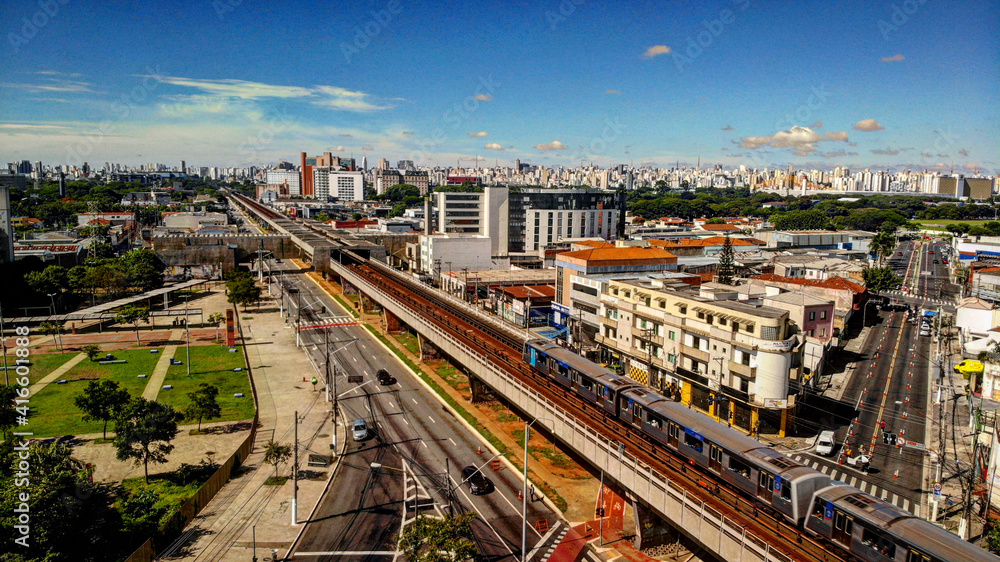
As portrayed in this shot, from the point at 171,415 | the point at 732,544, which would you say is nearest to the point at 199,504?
the point at 171,415

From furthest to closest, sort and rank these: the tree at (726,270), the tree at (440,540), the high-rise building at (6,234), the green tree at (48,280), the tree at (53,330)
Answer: the tree at (726,270)
the green tree at (48,280)
the high-rise building at (6,234)
the tree at (53,330)
the tree at (440,540)

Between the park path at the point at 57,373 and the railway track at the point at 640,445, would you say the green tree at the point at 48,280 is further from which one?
the railway track at the point at 640,445

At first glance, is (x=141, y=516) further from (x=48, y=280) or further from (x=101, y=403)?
(x=48, y=280)

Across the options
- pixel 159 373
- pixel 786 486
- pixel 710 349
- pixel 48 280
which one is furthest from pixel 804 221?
pixel 48 280

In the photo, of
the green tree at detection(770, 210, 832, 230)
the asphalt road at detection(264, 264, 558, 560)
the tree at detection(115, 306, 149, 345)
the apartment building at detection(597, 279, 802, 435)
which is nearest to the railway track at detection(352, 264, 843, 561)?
A: the asphalt road at detection(264, 264, 558, 560)

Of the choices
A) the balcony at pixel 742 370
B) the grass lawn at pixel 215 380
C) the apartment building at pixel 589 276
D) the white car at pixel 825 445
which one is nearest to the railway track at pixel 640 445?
the apartment building at pixel 589 276

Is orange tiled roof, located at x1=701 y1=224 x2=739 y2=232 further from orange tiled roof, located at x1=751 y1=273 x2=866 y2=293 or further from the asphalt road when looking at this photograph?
the asphalt road
